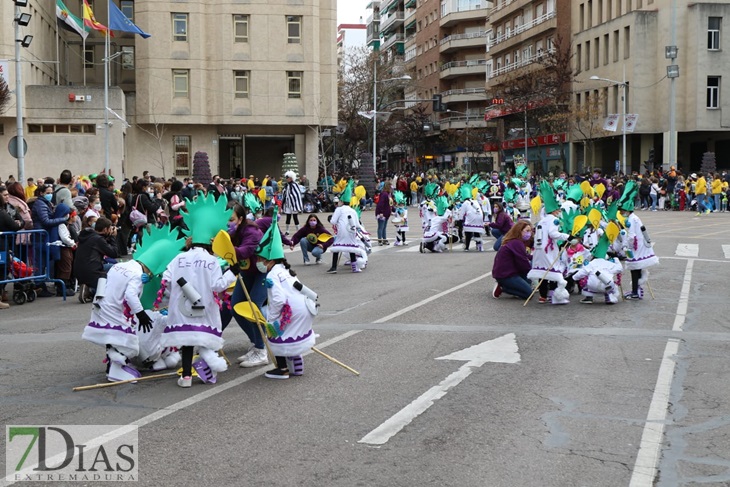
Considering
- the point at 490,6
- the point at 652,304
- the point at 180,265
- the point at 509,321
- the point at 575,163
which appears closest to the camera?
the point at 180,265

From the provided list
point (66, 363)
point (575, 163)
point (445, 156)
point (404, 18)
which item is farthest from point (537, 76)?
point (66, 363)

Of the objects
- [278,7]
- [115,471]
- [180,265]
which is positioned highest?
[278,7]

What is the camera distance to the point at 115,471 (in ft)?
22.0

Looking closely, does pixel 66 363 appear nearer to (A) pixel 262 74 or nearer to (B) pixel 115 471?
(B) pixel 115 471

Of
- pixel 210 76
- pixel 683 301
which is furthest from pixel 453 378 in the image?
pixel 210 76

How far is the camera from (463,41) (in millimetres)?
96438

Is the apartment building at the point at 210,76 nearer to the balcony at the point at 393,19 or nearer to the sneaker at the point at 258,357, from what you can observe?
the sneaker at the point at 258,357

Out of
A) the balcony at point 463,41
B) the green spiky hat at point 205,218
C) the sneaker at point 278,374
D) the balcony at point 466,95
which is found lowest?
the sneaker at point 278,374

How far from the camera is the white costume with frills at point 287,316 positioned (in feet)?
31.3

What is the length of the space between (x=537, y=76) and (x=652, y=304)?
57.7m

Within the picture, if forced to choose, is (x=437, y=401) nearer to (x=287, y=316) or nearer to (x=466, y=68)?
(x=287, y=316)

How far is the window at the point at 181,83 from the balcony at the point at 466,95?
43646mm

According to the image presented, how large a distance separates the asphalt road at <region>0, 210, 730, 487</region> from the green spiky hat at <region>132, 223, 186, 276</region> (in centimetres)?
117

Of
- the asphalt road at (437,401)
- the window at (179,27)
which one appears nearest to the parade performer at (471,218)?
the asphalt road at (437,401)
